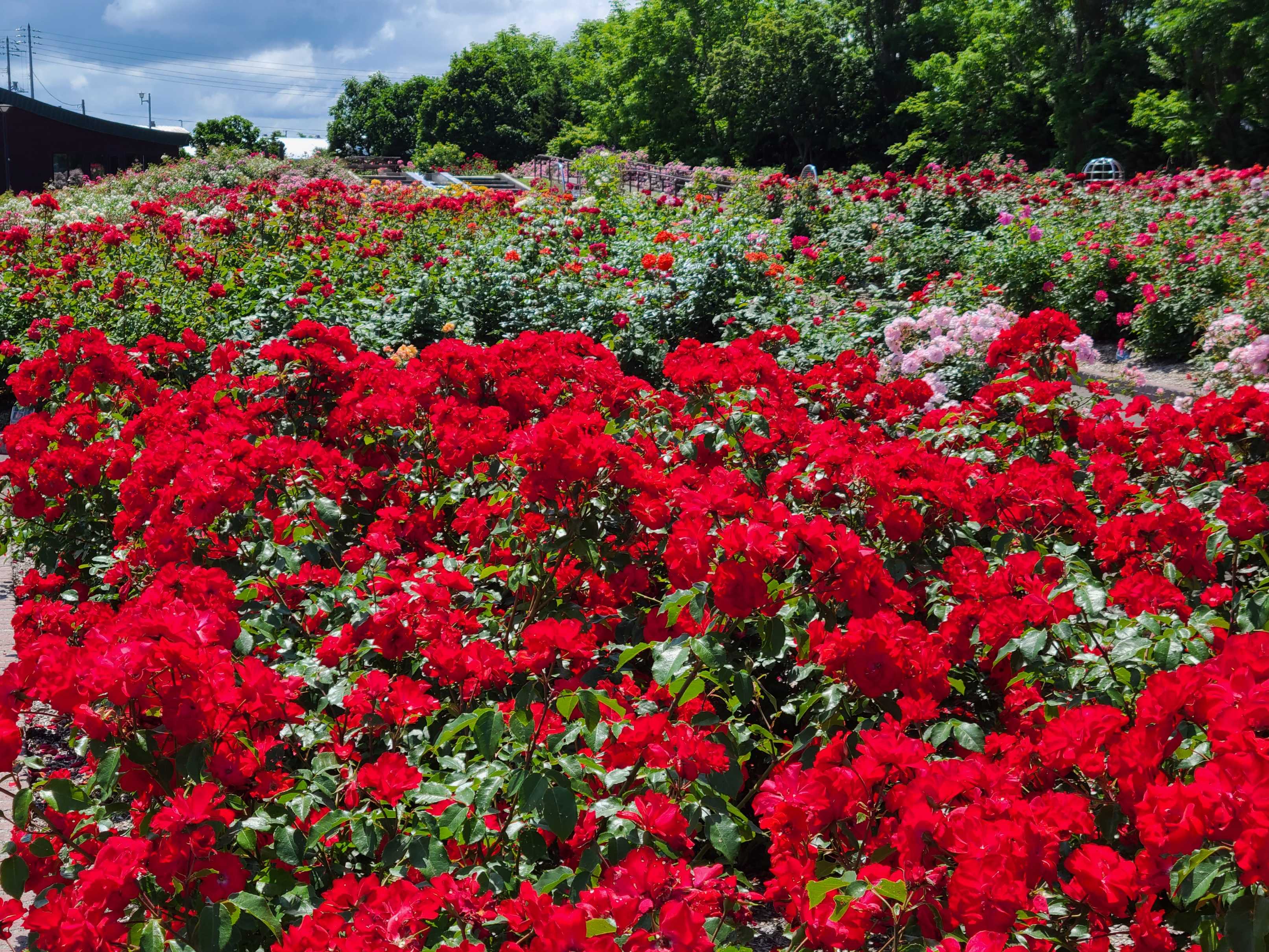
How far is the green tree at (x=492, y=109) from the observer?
198ft

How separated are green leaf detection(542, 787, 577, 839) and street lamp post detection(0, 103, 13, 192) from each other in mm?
39806

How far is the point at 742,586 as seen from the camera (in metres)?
1.75

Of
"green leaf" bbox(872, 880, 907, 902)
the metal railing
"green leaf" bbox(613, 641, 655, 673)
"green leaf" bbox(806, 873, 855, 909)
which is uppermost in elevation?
the metal railing

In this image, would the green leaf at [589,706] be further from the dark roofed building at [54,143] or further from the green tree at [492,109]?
the green tree at [492,109]

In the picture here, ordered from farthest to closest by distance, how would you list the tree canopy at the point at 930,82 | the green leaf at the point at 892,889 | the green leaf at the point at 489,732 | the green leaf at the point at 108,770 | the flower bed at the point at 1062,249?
the tree canopy at the point at 930,82
the flower bed at the point at 1062,249
the green leaf at the point at 489,732
the green leaf at the point at 108,770
the green leaf at the point at 892,889

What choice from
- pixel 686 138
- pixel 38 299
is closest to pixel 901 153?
pixel 686 138

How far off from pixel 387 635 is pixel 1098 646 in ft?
4.96

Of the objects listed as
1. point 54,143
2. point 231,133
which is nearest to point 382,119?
point 231,133

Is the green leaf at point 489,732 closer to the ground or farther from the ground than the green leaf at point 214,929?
farther from the ground

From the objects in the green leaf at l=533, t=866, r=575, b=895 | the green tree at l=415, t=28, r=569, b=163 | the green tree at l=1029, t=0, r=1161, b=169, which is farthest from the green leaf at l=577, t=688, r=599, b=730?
the green tree at l=415, t=28, r=569, b=163

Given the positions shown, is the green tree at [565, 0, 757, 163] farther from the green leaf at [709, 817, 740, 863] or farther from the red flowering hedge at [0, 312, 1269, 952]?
the green leaf at [709, 817, 740, 863]

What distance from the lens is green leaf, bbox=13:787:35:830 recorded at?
4.94 ft


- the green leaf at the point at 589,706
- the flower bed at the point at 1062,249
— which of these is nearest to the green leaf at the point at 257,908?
the green leaf at the point at 589,706

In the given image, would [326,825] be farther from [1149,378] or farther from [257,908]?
[1149,378]
